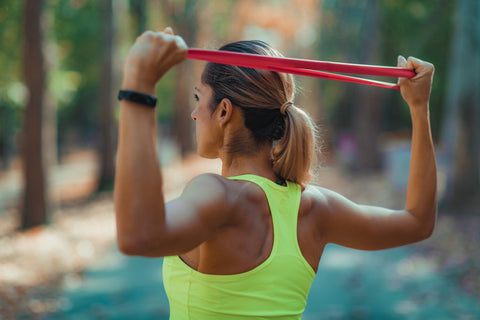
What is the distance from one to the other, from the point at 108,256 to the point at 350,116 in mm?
27815

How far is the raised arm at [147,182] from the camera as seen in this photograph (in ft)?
4.04

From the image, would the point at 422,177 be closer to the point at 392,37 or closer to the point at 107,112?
the point at 107,112

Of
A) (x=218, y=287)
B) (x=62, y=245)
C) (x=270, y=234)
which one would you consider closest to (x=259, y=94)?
(x=270, y=234)

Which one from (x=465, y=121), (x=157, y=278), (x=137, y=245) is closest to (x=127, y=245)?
(x=137, y=245)

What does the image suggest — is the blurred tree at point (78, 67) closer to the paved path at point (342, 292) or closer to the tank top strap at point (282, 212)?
the paved path at point (342, 292)

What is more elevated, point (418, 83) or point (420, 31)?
point (420, 31)

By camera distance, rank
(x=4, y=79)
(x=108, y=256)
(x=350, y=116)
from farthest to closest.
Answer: (x=350, y=116)
(x=4, y=79)
(x=108, y=256)

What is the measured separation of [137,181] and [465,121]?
405 inches

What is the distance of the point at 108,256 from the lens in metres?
8.70

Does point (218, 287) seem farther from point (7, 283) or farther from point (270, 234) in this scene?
point (7, 283)

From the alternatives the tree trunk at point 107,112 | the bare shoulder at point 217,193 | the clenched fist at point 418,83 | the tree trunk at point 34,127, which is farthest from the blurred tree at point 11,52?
the bare shoulder at point 217,193

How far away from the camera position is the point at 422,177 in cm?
194

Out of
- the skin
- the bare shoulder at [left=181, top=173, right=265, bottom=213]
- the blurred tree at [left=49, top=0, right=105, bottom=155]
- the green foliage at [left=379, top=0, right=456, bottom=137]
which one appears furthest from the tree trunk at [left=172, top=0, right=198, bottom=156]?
the bare shoulder at [left=181, top=173, right=265, bottom=213]

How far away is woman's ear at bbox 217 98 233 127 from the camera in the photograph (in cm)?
163
